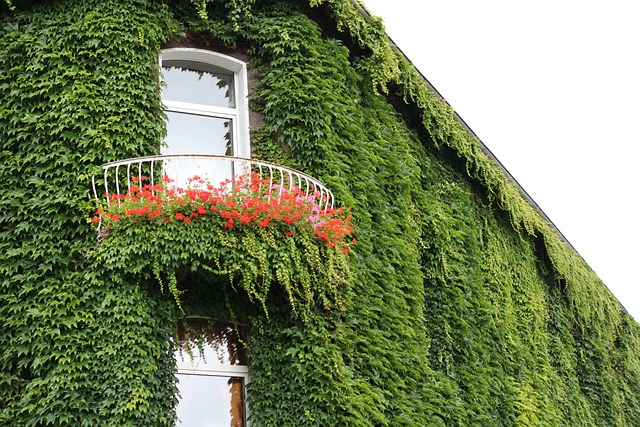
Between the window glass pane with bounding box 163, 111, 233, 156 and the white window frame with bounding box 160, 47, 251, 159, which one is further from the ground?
the white window frame with bounding box 160, 47, 251, 159

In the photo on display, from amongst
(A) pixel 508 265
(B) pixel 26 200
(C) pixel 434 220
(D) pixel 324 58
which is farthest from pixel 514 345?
(B) pixel 26 200

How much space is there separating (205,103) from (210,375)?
3847 millimetres

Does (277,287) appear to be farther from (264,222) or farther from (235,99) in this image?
(235,99)

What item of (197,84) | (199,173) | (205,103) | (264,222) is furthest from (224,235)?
(197,84)

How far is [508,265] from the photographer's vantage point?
19.4 m

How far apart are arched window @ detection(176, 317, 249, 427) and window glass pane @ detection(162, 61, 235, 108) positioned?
10.7 feet

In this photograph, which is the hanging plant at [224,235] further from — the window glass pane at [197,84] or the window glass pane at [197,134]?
the window glass pane at [197,84]

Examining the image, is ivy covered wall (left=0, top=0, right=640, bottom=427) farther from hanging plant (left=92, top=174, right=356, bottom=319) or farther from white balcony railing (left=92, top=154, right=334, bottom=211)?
white balcony railing (left=92, top=154, right=334, bottom=211)

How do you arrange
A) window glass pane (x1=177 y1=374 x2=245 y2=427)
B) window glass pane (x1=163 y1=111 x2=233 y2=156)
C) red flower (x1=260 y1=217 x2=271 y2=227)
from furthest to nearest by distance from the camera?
window glass pane (x1=163 y1=111 x2=233 y2=156) → window glass pane (x1=177 y1=374 x2=245 y2=427) → red flower (x1=260 y1=217 x2=271 y2=227)

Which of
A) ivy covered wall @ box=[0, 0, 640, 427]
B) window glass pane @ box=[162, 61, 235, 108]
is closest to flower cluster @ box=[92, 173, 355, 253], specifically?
ivy covered wall @ box=[0, 0, 640, 427]

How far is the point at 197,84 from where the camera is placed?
584 inches

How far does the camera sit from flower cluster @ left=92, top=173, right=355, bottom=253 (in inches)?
492

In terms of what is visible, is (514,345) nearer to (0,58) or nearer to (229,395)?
(229,395)

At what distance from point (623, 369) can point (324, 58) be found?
39.8ft
